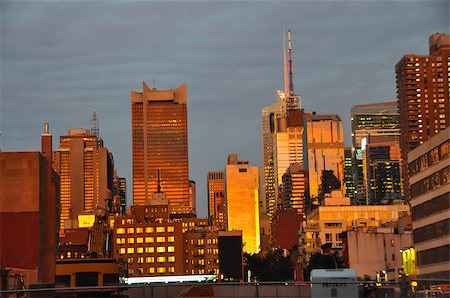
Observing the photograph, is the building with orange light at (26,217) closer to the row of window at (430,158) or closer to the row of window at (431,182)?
the row of window at (431,182)

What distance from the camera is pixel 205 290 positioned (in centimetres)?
6303

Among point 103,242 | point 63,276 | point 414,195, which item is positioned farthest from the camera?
point 414,195

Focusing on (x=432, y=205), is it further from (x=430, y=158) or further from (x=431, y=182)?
(x=430, y=158)

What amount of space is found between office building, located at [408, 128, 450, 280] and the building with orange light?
4778cm

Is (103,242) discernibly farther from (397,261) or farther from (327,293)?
(397,261)

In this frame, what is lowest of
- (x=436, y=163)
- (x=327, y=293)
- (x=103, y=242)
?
(x=327, y=293)

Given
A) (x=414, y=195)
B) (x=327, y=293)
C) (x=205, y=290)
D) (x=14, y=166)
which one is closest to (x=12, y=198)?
(x=14, y=166)

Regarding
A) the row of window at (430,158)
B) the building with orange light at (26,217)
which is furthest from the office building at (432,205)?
the building with orange light at (26,217)

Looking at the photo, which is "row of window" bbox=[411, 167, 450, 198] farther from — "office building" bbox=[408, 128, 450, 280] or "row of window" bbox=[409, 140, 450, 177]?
"row of window" bbox=[409, 140, 450, 177]

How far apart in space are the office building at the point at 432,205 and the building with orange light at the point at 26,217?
4778 cm

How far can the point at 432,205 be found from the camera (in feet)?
363

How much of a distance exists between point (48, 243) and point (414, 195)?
53687 millimetres

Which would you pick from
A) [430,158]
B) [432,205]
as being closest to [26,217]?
[432,205]

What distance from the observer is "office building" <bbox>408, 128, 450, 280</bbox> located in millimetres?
104562
